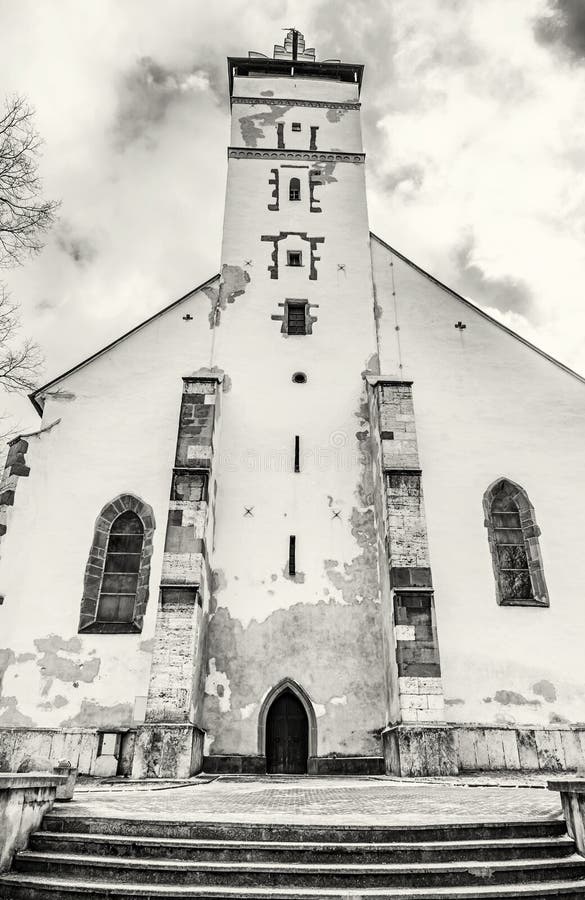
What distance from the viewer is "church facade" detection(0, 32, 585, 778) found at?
420 inches

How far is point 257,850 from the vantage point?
453cm

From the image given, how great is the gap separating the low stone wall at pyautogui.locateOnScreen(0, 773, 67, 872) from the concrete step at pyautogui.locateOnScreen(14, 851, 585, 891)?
49 centimetres

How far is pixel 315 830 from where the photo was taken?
4.70m

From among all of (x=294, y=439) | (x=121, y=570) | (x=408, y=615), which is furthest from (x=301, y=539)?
(x=121, y=570)

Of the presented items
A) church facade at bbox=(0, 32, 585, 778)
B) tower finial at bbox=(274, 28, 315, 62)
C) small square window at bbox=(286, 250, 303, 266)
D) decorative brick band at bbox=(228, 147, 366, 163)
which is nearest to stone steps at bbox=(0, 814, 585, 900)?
church facade at bbox=(0, 32, 585, 778)

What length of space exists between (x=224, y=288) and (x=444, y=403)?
6.10m

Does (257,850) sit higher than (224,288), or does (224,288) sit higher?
(224,288)

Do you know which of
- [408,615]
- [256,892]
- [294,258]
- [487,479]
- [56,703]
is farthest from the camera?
[294,258]

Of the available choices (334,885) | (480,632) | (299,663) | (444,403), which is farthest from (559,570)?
(334,885)

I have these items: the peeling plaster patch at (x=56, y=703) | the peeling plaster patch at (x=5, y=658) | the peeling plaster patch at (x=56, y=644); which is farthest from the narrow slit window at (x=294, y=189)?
the peeling plaster patch at (x=56, y=703)

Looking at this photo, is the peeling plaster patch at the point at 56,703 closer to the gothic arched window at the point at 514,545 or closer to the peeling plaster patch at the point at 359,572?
the peeling plaster patch at the point at 359,572

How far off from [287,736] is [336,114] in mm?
17626

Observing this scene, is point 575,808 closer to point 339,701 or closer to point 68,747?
point 339,701

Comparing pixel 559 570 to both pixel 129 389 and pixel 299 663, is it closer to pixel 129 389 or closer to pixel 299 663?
pixel 299 663
